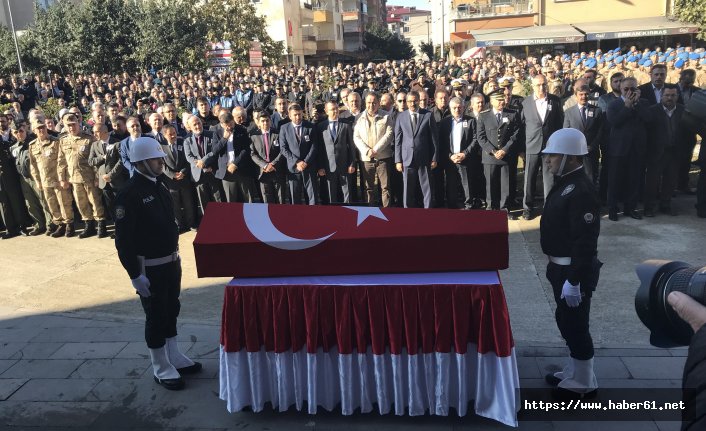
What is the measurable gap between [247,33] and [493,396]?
1525 inches

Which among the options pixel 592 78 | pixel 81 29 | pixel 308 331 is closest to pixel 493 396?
pixel 308 331

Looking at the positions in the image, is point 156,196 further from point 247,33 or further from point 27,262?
point 247,33

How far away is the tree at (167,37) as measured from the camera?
31641 mm

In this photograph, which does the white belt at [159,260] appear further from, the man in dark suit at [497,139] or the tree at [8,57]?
the tree at [8,57]

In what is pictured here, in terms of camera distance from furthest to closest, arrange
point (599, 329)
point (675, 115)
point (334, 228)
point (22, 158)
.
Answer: point (22, 158) < point (675, 115) < point (599, 329) < point (334, 228)

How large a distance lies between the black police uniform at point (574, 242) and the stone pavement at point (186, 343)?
0.60 meters

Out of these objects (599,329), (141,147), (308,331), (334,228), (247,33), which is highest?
(247,33)

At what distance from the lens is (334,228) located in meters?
3.63

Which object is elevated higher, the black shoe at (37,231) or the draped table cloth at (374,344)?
the draped table cloth at (374,344)

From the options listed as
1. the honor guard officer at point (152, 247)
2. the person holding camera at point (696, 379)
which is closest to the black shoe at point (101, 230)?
the honor guard officer at point (152, 247)

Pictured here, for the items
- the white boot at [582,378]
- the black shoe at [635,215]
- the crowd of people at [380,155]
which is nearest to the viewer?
the white boot at [582,378]

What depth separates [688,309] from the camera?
5.06 ft

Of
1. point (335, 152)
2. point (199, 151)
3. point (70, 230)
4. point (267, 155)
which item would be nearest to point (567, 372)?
point (335, 152)

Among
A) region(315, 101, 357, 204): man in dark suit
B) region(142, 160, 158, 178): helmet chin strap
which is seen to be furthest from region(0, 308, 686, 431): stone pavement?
region(315, 101, 357, 204): man in dark suit
